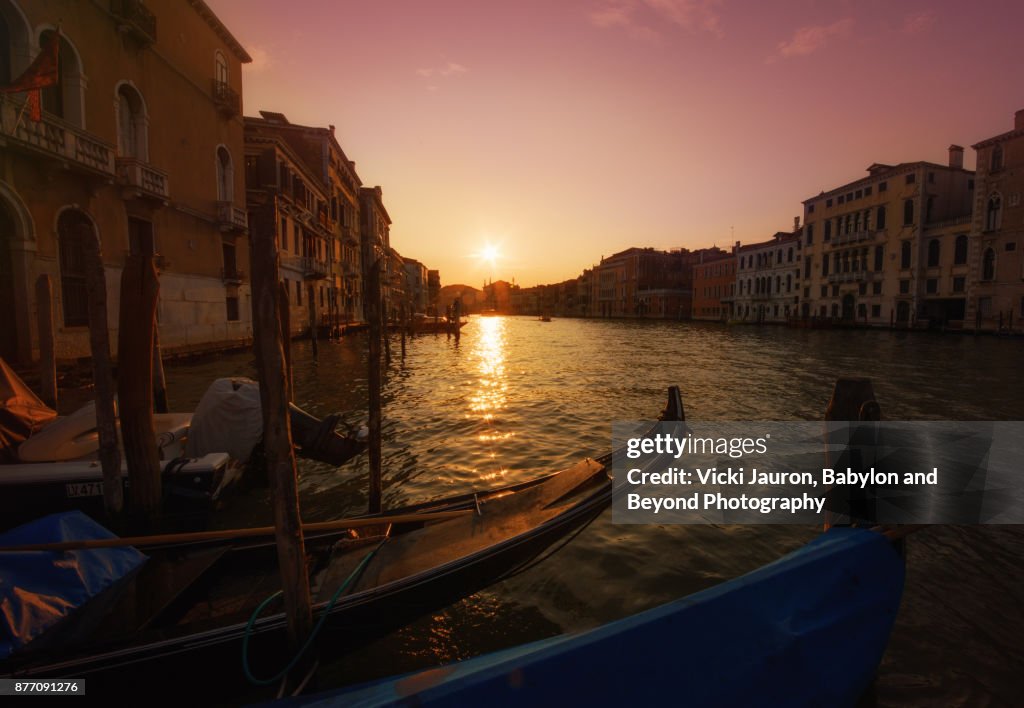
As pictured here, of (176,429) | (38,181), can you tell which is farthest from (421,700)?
(38,181)

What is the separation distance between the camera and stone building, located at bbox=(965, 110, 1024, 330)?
2948 centimetres

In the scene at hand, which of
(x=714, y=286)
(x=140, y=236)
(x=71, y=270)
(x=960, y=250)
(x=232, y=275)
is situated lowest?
(x=71, y=270)

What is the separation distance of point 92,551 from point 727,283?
65.6 meters

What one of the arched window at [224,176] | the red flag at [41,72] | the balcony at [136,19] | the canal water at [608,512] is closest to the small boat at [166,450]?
the canal water at [608,512]

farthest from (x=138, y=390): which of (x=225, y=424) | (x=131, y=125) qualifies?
(x=131, y=125)

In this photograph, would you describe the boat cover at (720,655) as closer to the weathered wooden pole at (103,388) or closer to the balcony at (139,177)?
the weathered wooden pole at (103,388)

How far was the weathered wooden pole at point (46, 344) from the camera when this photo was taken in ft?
22.2

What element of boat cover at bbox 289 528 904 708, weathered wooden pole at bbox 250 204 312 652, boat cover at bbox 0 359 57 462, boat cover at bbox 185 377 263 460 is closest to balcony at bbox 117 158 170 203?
boat cover at bbox 0 359 57 462

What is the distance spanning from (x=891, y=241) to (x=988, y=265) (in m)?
7.52

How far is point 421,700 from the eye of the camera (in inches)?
69.2

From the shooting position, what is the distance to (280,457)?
2.66 metres

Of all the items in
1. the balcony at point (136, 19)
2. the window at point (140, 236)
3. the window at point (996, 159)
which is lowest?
the window at point (140, 236)

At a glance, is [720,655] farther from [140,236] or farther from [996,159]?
[996,159]

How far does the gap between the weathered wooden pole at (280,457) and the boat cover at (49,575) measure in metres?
1.44
